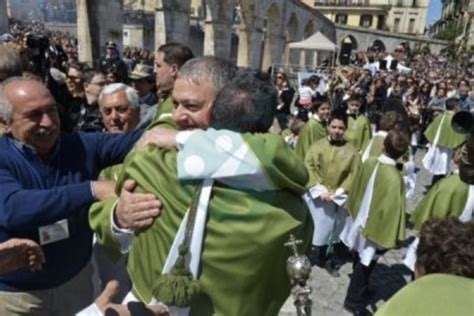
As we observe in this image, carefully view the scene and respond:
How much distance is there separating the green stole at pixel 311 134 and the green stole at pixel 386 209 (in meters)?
1.79

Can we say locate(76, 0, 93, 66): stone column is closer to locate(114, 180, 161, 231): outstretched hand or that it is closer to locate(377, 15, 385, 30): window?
locate(114, 180, 161, 231): outstretched hand

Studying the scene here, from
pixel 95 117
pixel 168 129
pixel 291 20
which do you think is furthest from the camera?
pixel 291 20

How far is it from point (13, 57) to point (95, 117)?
1032 millimetres

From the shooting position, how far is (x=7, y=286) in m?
2.46

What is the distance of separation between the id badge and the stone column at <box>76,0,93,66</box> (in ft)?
36.4

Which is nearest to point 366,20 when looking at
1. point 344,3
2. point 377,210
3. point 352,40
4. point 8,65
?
point 344,3

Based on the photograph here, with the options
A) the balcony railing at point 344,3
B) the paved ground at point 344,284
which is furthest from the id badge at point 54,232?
the balcony railing at point 344,3

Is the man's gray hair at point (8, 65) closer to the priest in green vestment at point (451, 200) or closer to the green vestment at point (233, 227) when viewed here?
the green vestment at point (233, 227)

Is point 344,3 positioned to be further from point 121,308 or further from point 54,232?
point 121,308

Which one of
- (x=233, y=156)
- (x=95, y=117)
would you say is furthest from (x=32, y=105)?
(x=95, y=117)

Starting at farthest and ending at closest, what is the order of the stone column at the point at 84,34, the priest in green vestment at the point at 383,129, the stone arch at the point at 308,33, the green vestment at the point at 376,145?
the stone arch at the point at 308,33 < the stone column at the point at 84,34 < the green vestment at the point at 376,145 < the priest in green vestment at the point at 383,129

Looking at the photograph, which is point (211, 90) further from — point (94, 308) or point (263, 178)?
point (94, 308)

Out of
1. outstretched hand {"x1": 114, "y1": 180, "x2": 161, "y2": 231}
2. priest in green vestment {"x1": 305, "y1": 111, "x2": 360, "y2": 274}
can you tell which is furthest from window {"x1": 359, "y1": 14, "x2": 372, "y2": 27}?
outstretched hand {"x1": 114, "y1": 180, "x2": 161, "y2": 231}

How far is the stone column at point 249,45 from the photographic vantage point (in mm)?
27188
